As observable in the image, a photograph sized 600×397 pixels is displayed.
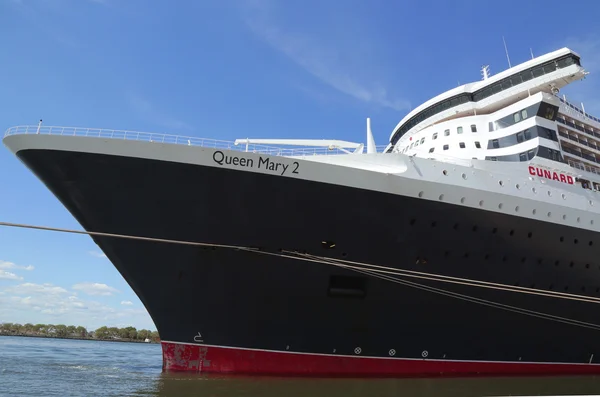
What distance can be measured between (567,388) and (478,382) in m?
2.27

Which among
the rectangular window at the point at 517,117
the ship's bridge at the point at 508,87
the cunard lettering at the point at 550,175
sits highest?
the ship's bridge at the point at 508,87

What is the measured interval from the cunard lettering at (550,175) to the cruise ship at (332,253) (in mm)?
520

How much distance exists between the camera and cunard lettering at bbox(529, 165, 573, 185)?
44.7 feet

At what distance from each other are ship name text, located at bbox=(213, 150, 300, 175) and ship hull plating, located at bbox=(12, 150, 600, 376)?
27 centimetres

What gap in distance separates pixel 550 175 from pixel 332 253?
8713 millimetres

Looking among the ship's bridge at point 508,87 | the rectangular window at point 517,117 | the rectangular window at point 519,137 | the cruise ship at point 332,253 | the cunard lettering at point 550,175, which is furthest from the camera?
the ship's bridge at point 508,87

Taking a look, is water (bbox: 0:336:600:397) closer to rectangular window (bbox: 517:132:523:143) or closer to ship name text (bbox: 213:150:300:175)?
ship name text (bbox: 213:150:300:175)

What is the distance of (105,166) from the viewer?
31.3 ft

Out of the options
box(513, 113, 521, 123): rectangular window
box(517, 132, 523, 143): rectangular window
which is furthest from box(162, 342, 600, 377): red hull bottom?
box(513, 113, 521, 123): rectangular window

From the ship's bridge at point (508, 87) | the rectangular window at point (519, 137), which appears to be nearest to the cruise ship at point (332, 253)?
the rectangular window at point (519, 137)

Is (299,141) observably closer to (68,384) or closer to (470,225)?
(470,225)

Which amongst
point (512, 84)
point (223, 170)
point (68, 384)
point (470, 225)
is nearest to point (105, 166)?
point (223, 170)

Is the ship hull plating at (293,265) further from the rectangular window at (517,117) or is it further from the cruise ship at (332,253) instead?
the rectangular window at (517,117)

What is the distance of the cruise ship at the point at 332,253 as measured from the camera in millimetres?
9820
